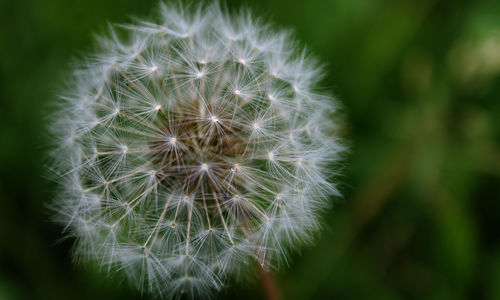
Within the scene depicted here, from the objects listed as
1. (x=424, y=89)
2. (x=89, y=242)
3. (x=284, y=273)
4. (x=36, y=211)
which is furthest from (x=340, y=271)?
(x=36, y=211)

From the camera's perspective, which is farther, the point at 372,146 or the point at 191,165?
the point at 372,146

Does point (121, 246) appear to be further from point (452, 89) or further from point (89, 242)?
point (452, 89)

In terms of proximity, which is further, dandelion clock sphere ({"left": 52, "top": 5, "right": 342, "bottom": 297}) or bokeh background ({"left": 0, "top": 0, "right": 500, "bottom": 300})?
bokeh background ({"left": 0, "top": 0, "right": 500, "bottom": 300})

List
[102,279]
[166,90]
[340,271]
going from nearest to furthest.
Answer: [166,90] → [102,279] → [340,271]

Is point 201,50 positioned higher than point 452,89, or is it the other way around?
point 452,89
